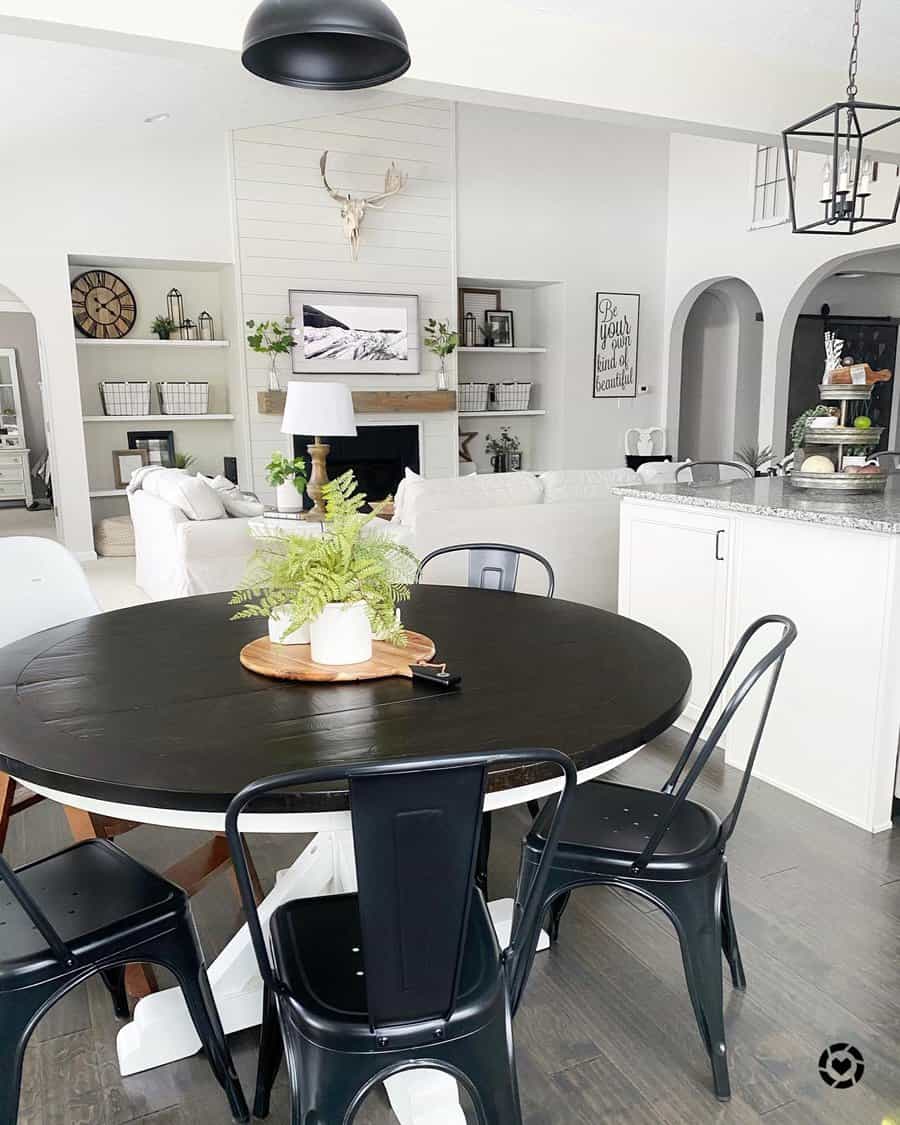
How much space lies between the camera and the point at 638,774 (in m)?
3.03

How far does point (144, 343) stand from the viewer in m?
7.31

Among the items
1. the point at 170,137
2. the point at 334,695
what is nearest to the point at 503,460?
the point at 170,137

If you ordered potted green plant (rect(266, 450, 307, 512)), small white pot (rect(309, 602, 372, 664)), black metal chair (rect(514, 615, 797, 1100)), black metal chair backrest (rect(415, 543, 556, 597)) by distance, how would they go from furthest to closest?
potted green plant (rect(266, 450, 307, 512)), black metal chair backrest (rect(415, 543, 556, 597)), small white pot (rect(309, 602, 372, 664)), black metal chair (rect(514, 615, 797, 1100))

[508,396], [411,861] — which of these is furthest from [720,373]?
[411,861]

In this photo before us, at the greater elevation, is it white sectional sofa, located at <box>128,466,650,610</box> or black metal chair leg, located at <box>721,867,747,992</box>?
white sectional sofa, located at <box>128,466,650,610</box>

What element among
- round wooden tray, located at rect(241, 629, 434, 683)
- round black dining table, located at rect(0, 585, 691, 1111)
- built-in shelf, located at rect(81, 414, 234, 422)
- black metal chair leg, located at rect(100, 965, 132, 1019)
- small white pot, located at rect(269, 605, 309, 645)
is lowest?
black metal chair leg, located at rect(100, 965, 132, 1019)

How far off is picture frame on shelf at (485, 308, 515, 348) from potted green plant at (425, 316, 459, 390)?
0.73 meters

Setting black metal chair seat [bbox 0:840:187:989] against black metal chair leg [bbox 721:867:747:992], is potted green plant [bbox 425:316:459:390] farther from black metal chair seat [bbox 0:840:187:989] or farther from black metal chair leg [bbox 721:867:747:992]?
black metal chair seat [bbox 0:840:187:989]

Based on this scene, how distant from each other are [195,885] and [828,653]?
Result: 1.94 m

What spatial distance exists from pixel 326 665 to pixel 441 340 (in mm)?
6802

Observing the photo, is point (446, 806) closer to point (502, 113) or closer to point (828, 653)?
point (828, 653)

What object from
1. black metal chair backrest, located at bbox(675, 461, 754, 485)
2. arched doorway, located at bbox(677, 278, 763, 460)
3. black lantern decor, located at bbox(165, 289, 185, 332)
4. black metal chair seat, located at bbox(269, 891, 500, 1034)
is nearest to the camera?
black metal chair seat, located at bbox(269, 891, 500, 1034)

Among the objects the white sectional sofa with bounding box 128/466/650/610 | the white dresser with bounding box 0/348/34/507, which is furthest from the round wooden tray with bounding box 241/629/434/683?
the white dresser with bounding box 0/348/34/507

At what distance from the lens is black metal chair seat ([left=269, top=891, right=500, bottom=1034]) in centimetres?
123
